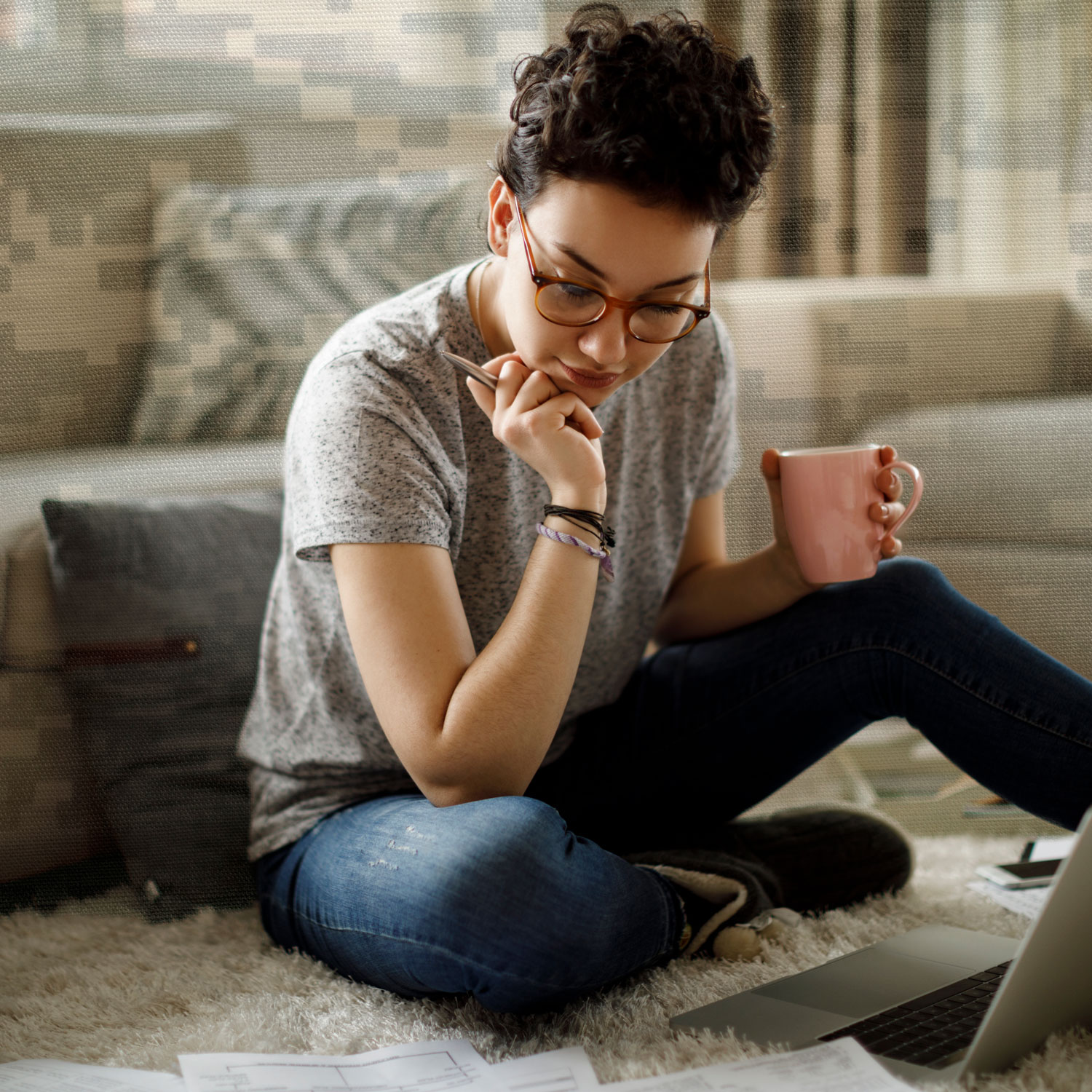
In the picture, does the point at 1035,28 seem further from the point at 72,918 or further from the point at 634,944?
the point at 72,918

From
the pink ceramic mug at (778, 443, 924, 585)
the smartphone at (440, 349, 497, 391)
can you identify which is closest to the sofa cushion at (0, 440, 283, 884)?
the smartphone at (440, 349, 497, 391)

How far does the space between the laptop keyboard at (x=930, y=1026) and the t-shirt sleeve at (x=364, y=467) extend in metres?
0.44

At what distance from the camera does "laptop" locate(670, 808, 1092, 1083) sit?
1.96 feet

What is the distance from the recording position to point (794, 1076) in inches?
25.7

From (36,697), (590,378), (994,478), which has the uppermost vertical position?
(590,378)

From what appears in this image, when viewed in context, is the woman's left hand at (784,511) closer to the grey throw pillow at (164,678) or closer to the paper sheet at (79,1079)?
the grey throw pillow at (164,678)

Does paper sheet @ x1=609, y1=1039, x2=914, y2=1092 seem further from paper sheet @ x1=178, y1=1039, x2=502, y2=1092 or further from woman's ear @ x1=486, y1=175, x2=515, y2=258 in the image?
woman's ear @ x1=486, y1=175, x2=515, y2=258

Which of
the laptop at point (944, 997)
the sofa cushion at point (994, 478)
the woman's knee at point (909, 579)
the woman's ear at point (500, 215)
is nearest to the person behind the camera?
the laptop at point (944, 997)

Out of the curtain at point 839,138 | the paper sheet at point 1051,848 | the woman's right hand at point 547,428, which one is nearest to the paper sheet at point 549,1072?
the woman's right hand at point 547,428

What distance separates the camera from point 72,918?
0.97 metres

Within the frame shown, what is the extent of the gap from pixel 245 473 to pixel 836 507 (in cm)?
57

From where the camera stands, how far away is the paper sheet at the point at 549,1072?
0.66 metres

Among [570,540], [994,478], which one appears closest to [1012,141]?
[994,478]

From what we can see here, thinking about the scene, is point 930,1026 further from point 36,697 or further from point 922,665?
point 36,697
